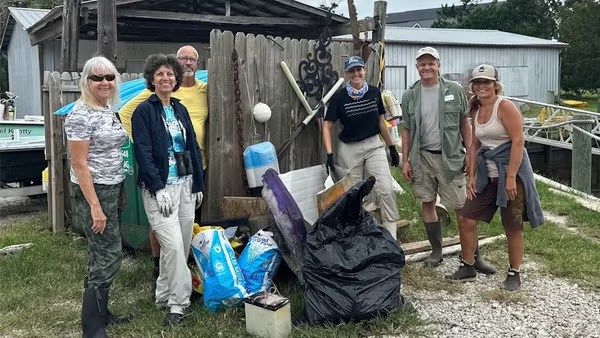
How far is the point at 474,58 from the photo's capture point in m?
24.5

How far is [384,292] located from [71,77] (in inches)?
165

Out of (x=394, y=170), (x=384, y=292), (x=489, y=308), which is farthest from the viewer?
(x=394, y=170)

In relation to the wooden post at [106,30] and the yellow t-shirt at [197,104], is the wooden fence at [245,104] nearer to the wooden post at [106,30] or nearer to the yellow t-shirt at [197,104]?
the yellow t-shirt at [197,104]

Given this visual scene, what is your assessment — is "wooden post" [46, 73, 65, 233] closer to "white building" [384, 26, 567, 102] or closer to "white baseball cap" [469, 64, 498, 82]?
"white baseball cap" [469, 64, 498, 82]

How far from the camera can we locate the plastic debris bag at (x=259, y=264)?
4.02m

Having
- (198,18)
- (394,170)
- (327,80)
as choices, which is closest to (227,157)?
(327,80)

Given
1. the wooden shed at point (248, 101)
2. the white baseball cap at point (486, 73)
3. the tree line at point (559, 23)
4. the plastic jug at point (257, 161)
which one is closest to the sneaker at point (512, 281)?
the white baseball cap at point (486, 73)

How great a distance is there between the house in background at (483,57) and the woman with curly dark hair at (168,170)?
18798mm

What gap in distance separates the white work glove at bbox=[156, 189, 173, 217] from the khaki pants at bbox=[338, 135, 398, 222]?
5.73 feet

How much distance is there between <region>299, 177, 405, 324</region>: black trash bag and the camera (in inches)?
141

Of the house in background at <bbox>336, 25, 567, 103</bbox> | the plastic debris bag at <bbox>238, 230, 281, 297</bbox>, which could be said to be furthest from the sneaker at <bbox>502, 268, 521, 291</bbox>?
the house in background at <bbox>336, 25, 567, 103</bbox>

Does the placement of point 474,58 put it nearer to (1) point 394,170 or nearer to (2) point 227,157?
(1) point 394,170

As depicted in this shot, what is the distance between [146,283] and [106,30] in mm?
2936

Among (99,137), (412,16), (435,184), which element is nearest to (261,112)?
(435,184)
